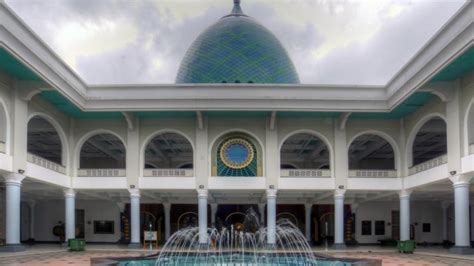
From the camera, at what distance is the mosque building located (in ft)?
56.2

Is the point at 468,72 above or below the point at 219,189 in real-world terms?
above

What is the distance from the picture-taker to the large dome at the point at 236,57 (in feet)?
97.2

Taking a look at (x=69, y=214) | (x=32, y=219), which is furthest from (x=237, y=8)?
(x=69, y=214)

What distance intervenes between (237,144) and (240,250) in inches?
187

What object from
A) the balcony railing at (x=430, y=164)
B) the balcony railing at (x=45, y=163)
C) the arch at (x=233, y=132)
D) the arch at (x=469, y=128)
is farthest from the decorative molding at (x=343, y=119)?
the balcony railing at (x=45, y=163)

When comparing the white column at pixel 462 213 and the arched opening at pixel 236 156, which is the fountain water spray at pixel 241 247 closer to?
the arched opening at pixel 236 156

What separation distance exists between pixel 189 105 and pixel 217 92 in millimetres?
1236

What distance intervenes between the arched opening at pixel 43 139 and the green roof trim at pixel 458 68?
1506 cm

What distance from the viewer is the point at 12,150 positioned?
55.4ft

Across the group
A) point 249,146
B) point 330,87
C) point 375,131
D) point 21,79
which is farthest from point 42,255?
point 375,131

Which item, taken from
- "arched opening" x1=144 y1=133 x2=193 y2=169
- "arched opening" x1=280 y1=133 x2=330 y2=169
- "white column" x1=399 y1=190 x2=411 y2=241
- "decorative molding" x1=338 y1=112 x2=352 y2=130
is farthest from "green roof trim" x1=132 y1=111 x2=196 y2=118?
"white column" x1=399 y1=190 x2=411 y2=241

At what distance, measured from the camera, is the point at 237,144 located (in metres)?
22.1

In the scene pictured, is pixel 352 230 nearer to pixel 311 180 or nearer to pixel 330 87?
pixel 311 180

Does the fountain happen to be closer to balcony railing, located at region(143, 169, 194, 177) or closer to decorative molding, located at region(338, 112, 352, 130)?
balcony railing, located at region(143, 169, 194, 177)
